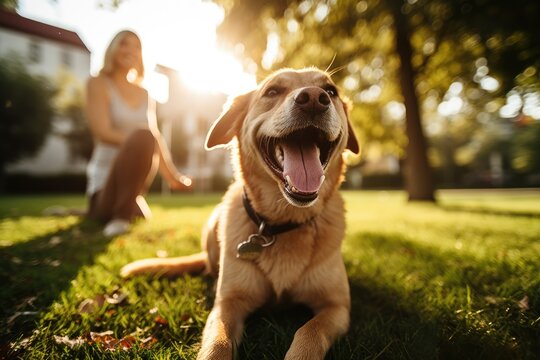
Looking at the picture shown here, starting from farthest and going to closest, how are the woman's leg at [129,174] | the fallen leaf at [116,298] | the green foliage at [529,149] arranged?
the green foliage at [529,149], the woman's leg at [129,174], the fallen leaf at [116,298]

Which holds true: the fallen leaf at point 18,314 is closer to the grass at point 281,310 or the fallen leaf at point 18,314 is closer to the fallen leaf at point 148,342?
the grass at point 281,310

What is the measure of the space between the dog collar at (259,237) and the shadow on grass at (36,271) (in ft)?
4.20

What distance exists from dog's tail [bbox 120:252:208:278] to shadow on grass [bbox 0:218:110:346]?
0.45 metres

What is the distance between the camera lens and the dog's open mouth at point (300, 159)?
206 cm

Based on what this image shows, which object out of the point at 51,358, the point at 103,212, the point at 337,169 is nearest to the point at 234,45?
the point at 103,212

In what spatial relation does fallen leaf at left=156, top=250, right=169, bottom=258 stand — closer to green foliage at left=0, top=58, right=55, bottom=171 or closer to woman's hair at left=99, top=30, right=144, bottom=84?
woman's hair at left=99, top=30, right=144, bottom=84

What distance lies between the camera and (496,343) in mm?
1594

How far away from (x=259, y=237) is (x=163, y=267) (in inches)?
40.4

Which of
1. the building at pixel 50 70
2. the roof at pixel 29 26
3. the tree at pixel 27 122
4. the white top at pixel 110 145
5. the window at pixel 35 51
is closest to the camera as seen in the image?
the roof at pixel 29 26

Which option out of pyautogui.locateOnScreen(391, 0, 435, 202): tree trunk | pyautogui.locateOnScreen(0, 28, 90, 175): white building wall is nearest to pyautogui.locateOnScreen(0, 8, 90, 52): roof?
pyautogui.locateOnScreen(391, 0, 435, 202): tree trunk

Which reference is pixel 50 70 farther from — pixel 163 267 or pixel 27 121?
pixel 163 267

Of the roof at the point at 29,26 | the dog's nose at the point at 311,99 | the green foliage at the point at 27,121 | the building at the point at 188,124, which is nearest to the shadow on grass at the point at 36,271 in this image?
the roof at the point at 29,26

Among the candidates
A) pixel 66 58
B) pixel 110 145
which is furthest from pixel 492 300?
pixel 66 58

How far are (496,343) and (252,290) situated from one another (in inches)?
51.0
